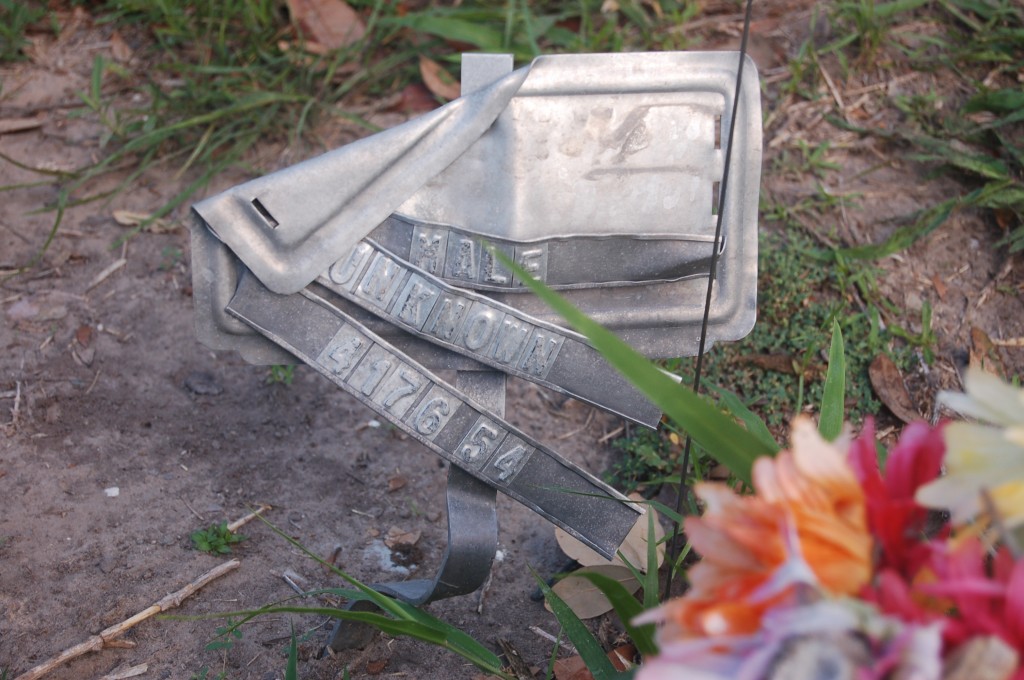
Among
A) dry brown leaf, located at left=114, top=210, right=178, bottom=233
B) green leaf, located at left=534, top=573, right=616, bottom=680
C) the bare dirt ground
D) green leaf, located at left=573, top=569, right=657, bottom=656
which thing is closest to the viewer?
green leaf, located at left=573, top=569, right=657, bottom=656

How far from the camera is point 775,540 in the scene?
652 mm

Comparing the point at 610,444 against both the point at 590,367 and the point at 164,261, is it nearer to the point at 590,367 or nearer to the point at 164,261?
the point at 590,367

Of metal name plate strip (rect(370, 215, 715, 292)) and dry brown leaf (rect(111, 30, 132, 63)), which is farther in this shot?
dry brown leaf (rect(111, 30, 132, 63))

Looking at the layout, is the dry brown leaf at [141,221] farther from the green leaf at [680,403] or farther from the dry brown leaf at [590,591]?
the green leaf at [680,403]

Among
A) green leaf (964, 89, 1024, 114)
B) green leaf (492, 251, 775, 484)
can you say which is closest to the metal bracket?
green leaf (492, 251, 775, 484)

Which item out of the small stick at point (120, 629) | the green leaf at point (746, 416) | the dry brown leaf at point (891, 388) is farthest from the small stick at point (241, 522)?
the dry brown leaf at point (891, 388)

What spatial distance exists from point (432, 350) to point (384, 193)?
289 millimetres

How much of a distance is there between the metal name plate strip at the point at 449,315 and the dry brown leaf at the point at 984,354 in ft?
3.87

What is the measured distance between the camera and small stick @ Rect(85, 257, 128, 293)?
2682mm

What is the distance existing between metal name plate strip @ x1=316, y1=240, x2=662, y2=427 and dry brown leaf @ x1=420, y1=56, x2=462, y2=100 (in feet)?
4.84

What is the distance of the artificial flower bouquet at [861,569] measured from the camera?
602 millimetres

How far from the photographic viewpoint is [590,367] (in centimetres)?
166

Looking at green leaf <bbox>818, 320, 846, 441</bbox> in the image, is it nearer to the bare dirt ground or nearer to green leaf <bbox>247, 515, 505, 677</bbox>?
green leaf <bbox>247, 515, 505, 677</bbox>

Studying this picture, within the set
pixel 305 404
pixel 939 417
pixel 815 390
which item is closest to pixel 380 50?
pixel 305 404
